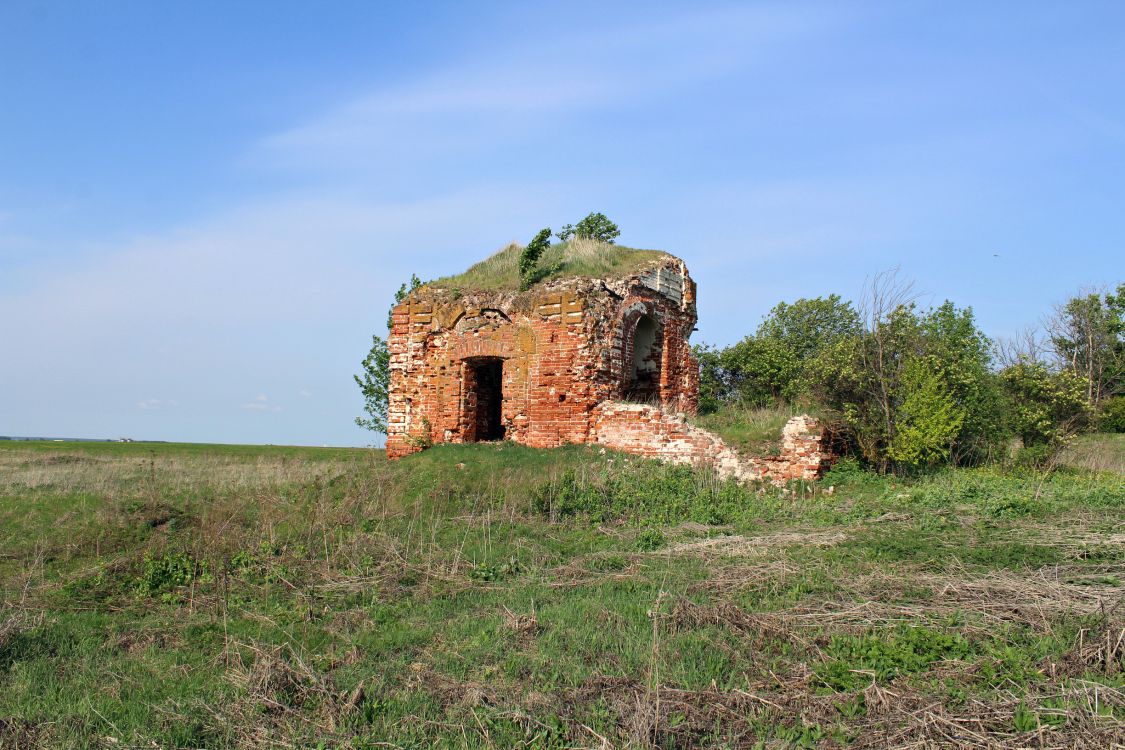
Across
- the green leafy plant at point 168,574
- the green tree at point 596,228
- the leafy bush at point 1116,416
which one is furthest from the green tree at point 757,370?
the green leafy plant at point 168,574

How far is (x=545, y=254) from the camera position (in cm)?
1534

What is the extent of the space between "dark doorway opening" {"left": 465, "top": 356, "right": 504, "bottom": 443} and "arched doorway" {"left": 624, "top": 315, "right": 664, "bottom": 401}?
2.86 metres

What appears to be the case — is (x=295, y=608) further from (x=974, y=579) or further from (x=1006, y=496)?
(x=1006, y=496)

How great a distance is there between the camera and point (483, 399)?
595 inches

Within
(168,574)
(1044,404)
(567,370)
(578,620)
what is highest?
(567,370)

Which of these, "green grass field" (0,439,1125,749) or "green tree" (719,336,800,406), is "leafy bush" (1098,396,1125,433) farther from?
"green grass field" (0,439,1125,749)

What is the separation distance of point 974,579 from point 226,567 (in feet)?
23.0

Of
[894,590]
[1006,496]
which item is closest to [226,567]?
[894,590]

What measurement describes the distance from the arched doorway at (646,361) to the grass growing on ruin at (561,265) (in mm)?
1342

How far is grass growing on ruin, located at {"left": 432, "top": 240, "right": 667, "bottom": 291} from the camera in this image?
14.2 meters

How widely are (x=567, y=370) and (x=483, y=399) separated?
2.71 m

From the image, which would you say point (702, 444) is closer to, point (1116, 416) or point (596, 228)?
point (596, 228)

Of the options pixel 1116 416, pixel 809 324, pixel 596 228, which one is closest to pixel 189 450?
pixel 596 228

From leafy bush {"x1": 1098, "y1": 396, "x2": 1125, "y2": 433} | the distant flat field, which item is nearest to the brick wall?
the distant flat field
